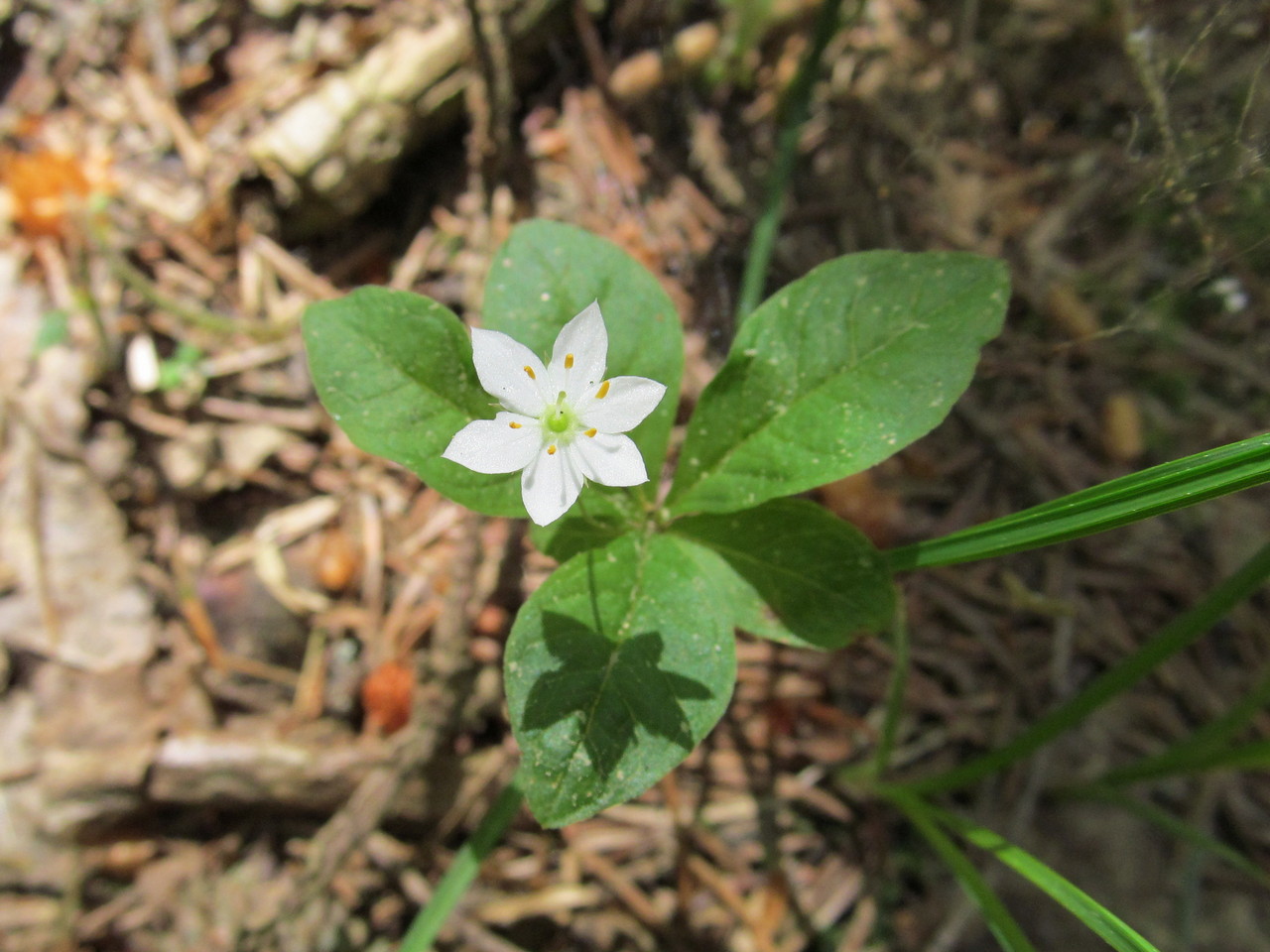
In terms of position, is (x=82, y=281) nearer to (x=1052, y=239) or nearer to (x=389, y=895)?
(x=389, y=895)

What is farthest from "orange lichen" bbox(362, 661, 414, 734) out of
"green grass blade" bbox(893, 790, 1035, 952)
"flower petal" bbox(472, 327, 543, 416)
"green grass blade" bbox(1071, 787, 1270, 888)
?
"green grass blade" bbox(1071, 787, 1270, 888)

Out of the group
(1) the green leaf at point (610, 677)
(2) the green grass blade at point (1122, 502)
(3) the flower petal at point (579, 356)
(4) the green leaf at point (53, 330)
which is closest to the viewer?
(2) the green grass blade at point (1122, 502)

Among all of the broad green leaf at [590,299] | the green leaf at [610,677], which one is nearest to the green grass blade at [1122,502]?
the green leaf at [610,677]

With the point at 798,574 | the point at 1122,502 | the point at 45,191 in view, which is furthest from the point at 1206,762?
the point at 45,191

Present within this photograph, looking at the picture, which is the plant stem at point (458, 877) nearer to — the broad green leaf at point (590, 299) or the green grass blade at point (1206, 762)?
the broad green leaf at point (590, 299)

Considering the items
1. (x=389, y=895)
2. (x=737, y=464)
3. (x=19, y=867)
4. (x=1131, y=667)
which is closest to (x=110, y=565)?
(x=19, y=867)

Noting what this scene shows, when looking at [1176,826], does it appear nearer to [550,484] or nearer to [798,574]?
[798,574]

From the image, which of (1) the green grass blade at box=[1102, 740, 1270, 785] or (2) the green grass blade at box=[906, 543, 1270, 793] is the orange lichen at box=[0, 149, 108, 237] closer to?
(2) the green grass blade at box=[906, 543, 1270, 793]
